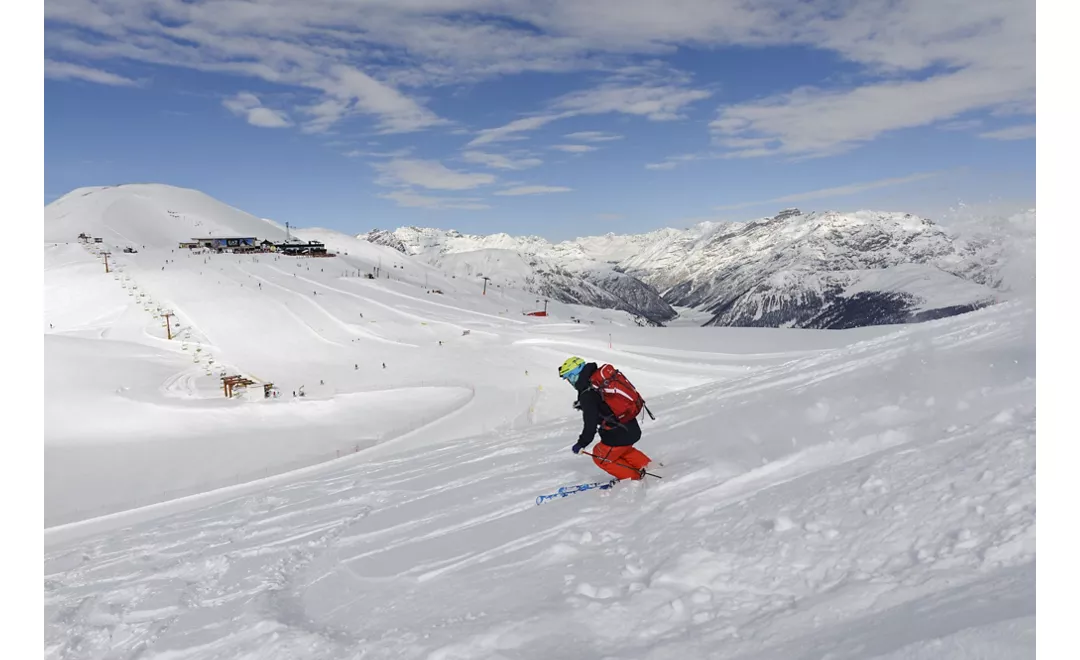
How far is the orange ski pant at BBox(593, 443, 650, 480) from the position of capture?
870 cm

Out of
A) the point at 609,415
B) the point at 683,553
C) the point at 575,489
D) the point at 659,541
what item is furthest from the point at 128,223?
the point at 683,553

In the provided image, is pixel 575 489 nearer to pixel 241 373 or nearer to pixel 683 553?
pixel 683 553

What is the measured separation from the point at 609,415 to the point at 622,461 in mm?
776

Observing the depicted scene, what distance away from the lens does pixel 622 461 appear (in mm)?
8727

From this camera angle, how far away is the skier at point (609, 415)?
8312 millimetres

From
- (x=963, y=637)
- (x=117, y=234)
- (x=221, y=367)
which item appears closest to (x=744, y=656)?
(x=963, y=637)

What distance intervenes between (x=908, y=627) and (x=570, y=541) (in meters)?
3.82

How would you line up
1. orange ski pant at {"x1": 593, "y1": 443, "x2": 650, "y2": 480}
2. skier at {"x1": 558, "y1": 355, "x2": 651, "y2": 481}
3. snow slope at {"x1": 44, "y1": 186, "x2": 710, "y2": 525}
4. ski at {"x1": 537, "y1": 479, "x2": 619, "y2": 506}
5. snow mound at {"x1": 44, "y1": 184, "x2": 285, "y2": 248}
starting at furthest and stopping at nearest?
snow mound at {"x1": 44, "y1": 184, "x2": 285, "y2": 248}, snow slope at {"x1": 44, "y1": 186, "x2": 710, "y2": 525}, ski at {"x1": 537, "y1": 479, "x2": 619, "y2": 506}, orange ski pant at {"x1": 593, "y1": 443, "x2": 650, "y2": 480}, skier at {"x1": 558, "y1": 355, "x2": 651, "y2": 481}

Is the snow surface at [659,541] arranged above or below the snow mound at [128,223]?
below

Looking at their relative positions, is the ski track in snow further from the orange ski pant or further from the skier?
the skier

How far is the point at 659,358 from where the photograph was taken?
126ft

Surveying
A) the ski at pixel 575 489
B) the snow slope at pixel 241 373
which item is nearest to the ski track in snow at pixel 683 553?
the ski at pixel 575 489

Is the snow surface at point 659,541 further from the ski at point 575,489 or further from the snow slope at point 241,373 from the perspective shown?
the snow slope at point 241,373

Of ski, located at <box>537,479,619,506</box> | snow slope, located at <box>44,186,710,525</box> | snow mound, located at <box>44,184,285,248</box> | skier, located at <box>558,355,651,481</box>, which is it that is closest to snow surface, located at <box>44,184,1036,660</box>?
ski, located at <box>537,479,619,506</box>
